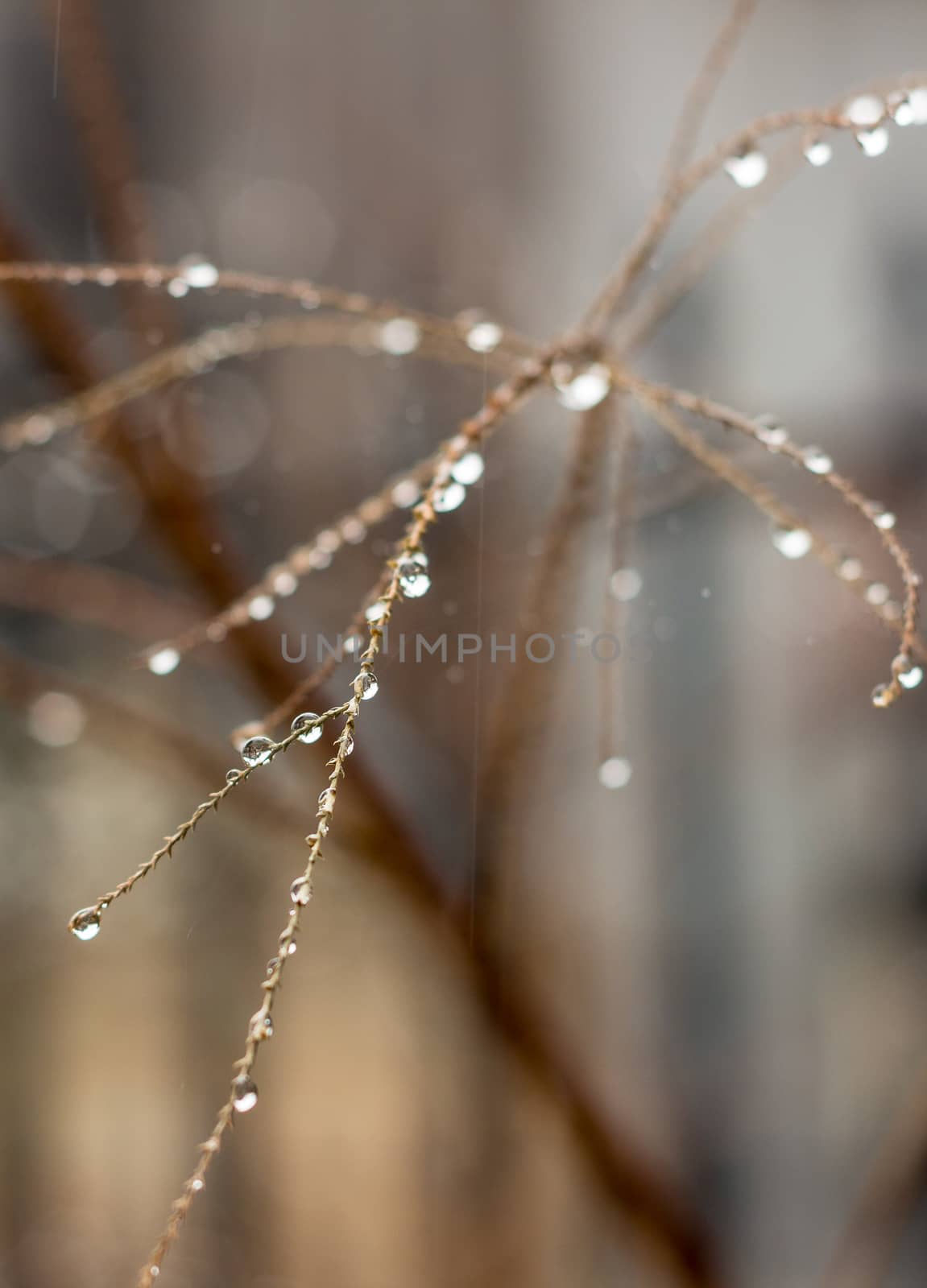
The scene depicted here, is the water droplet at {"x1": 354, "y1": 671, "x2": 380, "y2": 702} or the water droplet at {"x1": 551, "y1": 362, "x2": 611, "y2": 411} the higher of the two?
the water droplet at {"x1": 551, "y1": 362, "x2": 611, "y2": 411}

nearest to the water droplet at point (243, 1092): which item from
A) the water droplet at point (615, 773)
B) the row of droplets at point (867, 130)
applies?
the row of droplets at point (867, 130)

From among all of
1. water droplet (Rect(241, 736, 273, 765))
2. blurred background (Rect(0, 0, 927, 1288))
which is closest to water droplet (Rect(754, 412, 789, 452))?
water droplet (Rect(241, 736, 273, 765))

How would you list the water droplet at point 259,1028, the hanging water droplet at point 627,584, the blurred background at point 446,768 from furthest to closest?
the blurred background at point 446,768, the hanging water droplet at point 627,584, the water droplet at point 259,1028

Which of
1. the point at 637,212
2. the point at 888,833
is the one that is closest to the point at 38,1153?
the point at 888,833

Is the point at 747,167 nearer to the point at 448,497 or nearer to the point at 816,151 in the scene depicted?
the point at 816,151

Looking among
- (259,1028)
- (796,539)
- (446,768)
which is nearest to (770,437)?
(796,539)

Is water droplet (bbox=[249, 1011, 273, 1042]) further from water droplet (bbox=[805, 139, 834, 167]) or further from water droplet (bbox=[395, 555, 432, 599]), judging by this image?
water droplet (bbox=[805, 139, 834, 167])

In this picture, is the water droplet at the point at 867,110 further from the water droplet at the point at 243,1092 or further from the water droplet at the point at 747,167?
the water droplet at the point at 243,1092

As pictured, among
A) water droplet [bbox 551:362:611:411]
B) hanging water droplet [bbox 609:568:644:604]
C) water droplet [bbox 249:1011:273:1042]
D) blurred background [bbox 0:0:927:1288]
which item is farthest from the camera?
blurred background [bbox 0:0:927:1288]
